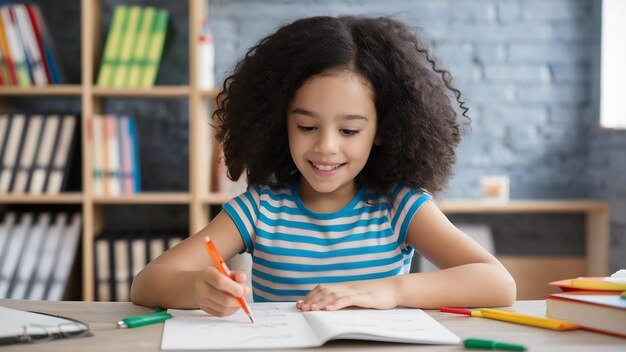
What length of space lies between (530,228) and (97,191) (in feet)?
5.96

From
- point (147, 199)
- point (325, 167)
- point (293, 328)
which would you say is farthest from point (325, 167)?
point (147, 199)

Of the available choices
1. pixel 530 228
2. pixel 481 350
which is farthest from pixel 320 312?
pixel 530 228

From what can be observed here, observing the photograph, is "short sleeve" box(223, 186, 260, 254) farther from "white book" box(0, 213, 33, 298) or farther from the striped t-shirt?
"white book" box(0, 213, 33, 298)

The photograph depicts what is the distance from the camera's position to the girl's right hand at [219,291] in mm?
1019

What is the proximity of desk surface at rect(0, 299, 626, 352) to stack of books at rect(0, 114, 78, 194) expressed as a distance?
1977mm

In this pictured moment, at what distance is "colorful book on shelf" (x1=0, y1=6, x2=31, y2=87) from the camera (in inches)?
117

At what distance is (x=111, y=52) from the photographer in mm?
3023

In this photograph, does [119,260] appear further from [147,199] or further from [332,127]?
[332,127]

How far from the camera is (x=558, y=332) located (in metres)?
0.99

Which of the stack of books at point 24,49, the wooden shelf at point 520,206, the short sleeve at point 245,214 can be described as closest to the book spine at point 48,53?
the stack of books at point 24,49

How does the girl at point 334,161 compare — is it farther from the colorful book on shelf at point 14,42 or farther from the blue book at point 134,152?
the colorful book on shelf at point 14,42

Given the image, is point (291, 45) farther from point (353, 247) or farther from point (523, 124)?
point (523, 124)

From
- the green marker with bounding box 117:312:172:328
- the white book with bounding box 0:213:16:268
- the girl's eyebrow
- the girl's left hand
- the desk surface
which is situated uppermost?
the girl's eyebrow

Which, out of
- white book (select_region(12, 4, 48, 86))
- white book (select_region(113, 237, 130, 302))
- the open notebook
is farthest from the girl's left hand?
white book (select_region(12, 4, 48, 86))
